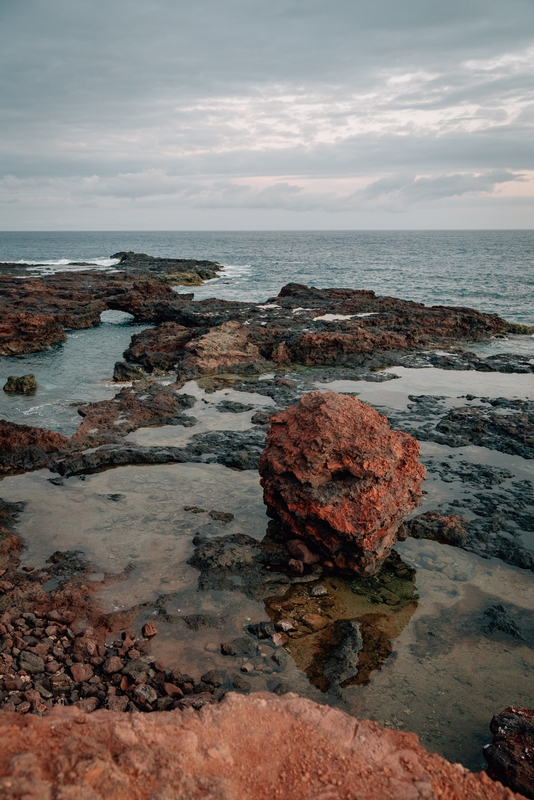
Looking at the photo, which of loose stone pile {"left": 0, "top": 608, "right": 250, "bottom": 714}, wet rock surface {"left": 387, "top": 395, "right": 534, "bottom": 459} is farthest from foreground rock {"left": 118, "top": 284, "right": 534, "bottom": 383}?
loose stone pile {"left": 0, "top": 608, "right": 250, "bottom": 714}

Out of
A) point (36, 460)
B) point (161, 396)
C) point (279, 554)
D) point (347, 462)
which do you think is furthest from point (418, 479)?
point (161, 396)

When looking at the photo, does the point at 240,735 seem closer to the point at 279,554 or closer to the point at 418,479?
the point at 279,554

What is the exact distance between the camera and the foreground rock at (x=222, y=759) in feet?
11.5

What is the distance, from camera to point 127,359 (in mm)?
21234

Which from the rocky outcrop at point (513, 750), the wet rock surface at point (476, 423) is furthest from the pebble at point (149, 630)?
the wet rock surface at point (476, 423)

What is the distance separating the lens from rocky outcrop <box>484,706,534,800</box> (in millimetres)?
4608

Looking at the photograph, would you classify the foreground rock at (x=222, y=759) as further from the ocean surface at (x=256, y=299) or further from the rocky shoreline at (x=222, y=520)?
the ocean surface at (x=256, y=299)

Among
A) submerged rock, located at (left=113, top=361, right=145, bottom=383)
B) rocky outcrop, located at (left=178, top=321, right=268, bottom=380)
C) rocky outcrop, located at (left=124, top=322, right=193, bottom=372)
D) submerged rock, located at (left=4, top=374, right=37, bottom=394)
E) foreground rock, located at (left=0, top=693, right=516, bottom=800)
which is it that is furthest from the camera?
rocky outcrop, located at (left=124, top=322, right=193, bottom=372)

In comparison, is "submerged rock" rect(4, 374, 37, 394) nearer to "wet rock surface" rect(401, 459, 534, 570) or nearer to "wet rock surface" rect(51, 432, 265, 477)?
"wet rock surface" rect(51, 432, 265, 477)

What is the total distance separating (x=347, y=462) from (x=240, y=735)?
174 inches

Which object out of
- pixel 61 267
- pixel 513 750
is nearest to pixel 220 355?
pixel 513 750

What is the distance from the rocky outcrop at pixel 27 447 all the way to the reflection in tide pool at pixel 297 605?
948mm

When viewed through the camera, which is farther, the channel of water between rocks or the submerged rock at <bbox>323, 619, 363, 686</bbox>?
the submerged rock at <bbox>323, 619, 363, 686</bbox>

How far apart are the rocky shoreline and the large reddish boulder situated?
1.57 ft
